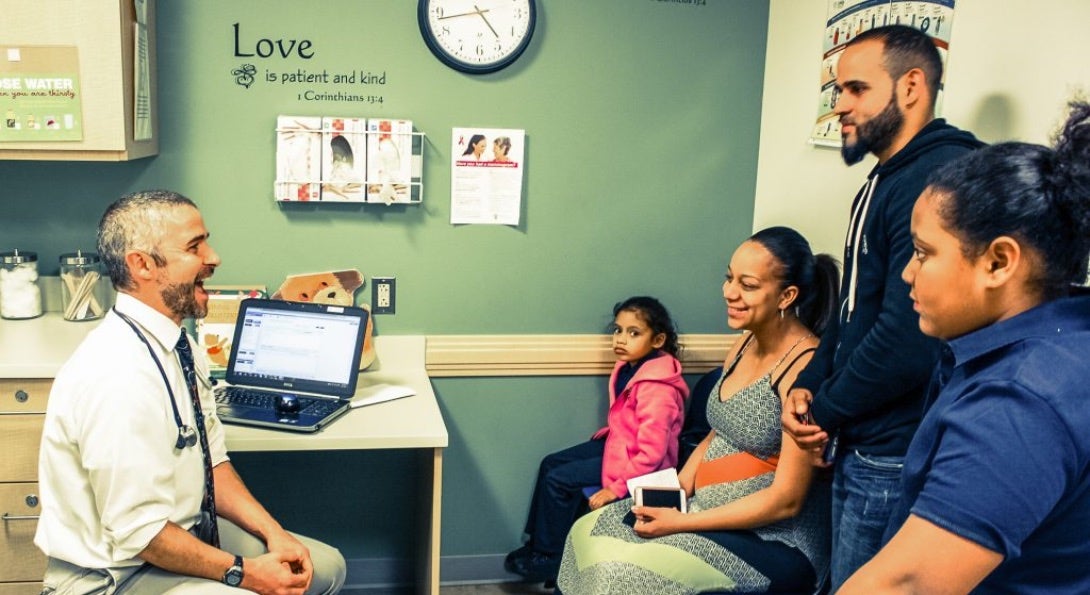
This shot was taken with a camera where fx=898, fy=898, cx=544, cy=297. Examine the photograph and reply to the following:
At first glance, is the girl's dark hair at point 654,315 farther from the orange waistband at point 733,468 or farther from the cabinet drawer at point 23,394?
the cabinet drawer at point 23,394

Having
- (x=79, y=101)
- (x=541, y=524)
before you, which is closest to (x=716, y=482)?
(x=541, y=524)

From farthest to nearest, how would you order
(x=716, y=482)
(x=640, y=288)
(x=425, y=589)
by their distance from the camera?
(x=640, y=288) → (x=425, y=589) → (x=716, y=482)

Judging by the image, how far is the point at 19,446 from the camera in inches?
86.8

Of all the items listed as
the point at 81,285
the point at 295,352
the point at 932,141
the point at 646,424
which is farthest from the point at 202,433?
the point at 932,141

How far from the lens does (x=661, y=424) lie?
8.20 ft

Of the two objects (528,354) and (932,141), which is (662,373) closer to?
(528,354)

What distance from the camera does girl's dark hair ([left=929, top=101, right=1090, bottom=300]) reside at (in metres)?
1.01

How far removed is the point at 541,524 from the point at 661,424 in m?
0.55

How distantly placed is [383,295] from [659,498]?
1089 mm

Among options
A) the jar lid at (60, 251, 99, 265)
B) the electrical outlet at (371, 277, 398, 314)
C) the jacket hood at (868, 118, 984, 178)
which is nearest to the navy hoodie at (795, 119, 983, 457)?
the jacket hood at (868, 118, 984, 178)

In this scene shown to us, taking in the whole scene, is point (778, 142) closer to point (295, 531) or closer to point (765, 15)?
point (765, 15)

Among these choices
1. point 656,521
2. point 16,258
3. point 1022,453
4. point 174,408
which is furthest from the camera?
point 16,258

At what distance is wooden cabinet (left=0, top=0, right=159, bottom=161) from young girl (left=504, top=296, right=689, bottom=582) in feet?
4.89

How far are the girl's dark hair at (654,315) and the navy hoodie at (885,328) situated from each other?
94 centimetres
